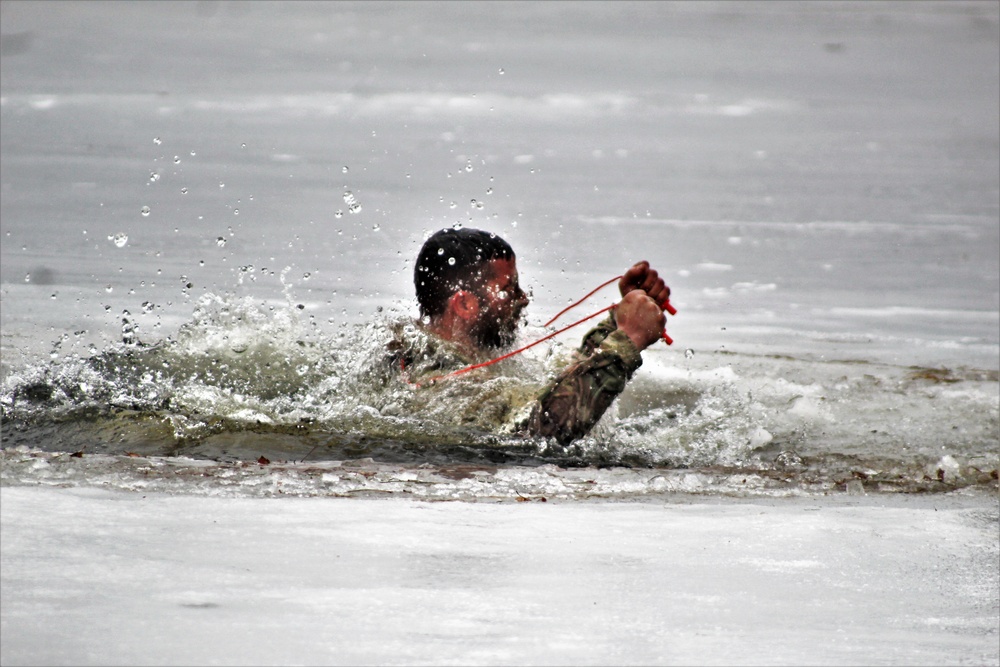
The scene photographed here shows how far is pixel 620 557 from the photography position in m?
2.78

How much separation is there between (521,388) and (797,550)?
146cm

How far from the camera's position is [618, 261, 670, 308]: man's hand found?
3908mm

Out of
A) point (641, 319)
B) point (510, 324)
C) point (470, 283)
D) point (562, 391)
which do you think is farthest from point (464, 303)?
point (641, 319)

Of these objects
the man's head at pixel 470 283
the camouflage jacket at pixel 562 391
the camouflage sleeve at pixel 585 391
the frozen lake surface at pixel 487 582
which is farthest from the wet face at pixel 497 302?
the frozen lake surface at pixel 487 582

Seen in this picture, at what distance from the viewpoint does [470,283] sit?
13.5ft

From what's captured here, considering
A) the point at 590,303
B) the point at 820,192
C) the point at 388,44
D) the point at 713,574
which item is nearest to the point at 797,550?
the point at 713,574

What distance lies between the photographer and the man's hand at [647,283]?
391 cm

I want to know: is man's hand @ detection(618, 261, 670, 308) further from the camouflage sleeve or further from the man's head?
the man's head

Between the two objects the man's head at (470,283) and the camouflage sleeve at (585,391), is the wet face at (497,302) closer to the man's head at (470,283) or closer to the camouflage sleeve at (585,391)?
the man's head at (470,283)

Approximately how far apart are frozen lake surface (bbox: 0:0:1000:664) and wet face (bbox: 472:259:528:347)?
0.58 ft

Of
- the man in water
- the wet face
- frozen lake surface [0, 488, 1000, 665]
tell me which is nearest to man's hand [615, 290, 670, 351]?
the man in water

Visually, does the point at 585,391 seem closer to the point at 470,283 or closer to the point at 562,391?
the point at 562,391

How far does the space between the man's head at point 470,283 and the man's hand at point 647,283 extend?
1.40 feet

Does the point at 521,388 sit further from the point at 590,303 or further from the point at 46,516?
the point at 590,303
